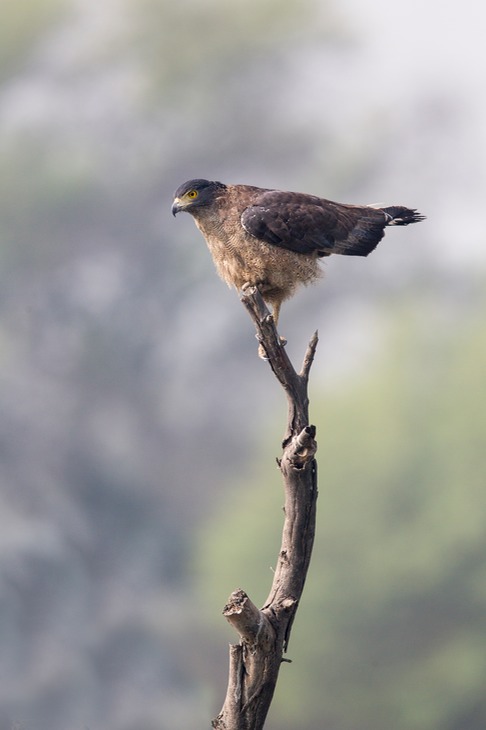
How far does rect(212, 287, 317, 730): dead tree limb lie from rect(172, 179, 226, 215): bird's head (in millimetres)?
672

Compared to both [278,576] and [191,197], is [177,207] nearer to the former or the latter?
[191,197]

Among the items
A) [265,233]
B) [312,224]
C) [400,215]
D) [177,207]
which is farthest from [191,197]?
[400,215]

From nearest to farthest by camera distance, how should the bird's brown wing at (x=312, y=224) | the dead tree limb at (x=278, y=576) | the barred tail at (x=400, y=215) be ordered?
the dead tree limb at (x=278, y=576), the bird's brown wing at (x=312, y=224), the barred tail at (x=400, y=215)

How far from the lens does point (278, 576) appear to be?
193 inches

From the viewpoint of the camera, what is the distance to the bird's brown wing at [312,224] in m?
5.20

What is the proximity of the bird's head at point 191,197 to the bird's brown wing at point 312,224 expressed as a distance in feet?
0.88

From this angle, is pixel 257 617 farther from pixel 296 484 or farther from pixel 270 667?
pixel 296 484

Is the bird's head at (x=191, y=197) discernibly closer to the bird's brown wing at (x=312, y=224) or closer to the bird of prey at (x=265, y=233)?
the bird of prey at (x=265, y=233)

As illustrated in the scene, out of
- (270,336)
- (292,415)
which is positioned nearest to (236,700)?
(292,415)

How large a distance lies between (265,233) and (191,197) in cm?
52

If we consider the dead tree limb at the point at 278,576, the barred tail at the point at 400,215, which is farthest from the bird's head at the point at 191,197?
the barred tail at the point at 400,215

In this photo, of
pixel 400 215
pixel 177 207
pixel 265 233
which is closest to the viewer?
pixel 265 233

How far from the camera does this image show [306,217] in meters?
5.35

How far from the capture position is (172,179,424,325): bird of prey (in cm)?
520
